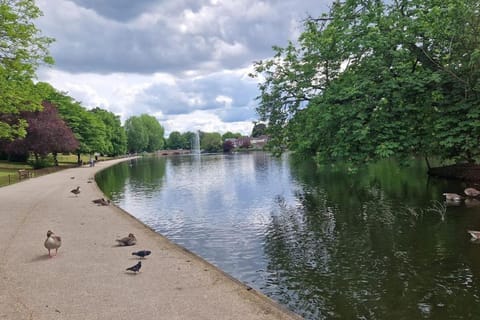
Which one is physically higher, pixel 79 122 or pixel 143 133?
pixel 143 133

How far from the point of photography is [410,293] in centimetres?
855

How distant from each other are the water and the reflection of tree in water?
0.02 meters

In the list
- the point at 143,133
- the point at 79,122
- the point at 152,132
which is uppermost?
the point at 152,132

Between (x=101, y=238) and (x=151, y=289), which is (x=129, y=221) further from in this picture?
(x=151, y=289)

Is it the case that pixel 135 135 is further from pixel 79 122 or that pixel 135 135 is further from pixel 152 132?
pixel 79 122

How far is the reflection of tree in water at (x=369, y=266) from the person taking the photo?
8.00 meters

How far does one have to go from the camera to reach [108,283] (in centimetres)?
801

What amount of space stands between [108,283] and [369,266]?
257 inches

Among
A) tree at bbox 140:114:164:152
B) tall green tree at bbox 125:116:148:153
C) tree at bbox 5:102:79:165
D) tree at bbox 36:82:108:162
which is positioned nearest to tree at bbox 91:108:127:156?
tall green tree at bbox 125:116:148:153

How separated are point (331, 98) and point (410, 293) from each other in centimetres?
770

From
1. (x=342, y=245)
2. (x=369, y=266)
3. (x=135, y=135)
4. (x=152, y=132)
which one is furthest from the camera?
(x=152, y=132)

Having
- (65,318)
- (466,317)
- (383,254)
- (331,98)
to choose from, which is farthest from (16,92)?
(466,317)

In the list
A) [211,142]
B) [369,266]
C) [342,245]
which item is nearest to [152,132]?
[211,142]

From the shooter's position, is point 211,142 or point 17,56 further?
point 211,142
